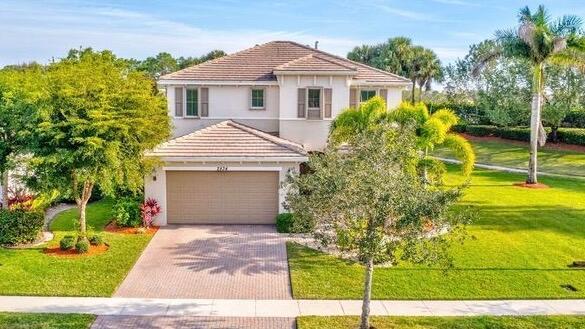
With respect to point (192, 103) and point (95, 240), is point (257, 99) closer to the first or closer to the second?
point (192, 103)

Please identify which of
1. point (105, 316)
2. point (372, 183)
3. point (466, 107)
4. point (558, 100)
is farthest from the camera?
point (466, 107)

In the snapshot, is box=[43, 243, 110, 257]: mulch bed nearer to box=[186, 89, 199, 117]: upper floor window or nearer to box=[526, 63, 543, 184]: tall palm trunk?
box=[186, 89, 199, 117]: upper floor window

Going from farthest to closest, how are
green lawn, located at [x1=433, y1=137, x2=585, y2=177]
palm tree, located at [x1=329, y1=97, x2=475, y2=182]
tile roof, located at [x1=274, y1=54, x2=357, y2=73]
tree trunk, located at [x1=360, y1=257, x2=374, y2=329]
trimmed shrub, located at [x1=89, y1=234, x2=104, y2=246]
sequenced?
green lawn, located at [x1=433, y1=137, x2=585, y2=177], tile roof, located at [x1=274, y1=54, x2=357, y2=73], palm tree, located at [x1=329, y1=97, x2=475, y2=182], trimmed shrub, located at [x1=89, y1=234, x2=104, y2=246], tree trunk, located at [x1=360, y1=257, x2=374, y2=329]

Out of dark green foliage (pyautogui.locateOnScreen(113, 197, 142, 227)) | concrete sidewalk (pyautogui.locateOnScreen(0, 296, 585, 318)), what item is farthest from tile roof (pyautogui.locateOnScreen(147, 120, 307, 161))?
concrete sidewalk (pyautogui.locateOnScreen(0, 296, 585, 318))

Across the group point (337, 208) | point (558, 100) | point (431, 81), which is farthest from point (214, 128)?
point (431, 81)

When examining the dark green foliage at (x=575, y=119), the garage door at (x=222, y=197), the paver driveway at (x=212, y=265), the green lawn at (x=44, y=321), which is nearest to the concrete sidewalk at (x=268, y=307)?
the green lawn at (x=44, y=321)

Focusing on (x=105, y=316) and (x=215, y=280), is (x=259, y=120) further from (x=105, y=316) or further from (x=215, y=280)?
(x=105, y=316)
